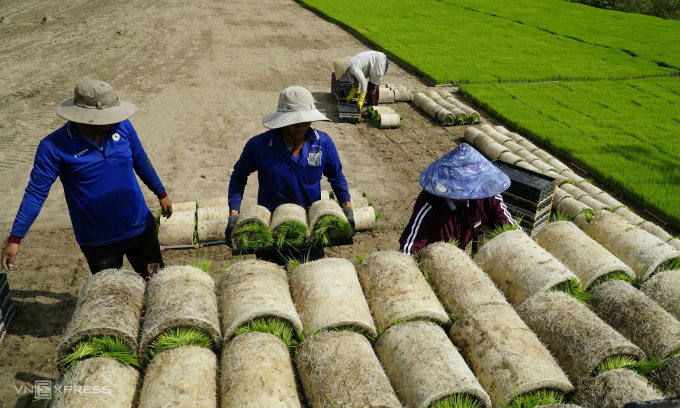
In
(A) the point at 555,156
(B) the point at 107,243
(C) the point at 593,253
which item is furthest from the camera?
(A) the point at 555,156

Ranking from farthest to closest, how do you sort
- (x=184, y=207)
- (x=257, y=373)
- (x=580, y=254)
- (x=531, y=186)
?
(x=184, y=207), (x=531, y=186), (x=580, y=254), (x=257, y=373)

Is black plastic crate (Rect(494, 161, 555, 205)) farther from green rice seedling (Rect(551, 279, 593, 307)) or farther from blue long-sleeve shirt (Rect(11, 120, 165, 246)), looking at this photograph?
blue long-sleeve shirt (Rect(11, 120, 165, 246))

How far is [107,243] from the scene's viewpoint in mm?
5207

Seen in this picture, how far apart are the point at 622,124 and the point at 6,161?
14458 millimetres

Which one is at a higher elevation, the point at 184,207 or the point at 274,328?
the point at 274,328

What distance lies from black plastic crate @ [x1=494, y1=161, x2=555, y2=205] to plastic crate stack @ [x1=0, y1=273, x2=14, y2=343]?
6.70 m

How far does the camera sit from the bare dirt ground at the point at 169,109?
7.16m

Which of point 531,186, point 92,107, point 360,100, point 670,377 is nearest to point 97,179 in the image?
point 92,107

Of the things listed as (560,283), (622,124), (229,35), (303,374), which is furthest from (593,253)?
(229,35)

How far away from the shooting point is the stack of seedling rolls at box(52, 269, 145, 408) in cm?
318

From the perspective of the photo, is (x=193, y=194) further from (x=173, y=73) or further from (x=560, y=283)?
(x=173, y=73)

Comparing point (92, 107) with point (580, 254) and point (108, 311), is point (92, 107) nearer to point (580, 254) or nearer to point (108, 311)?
point (108, 311)

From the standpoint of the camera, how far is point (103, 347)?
137 inches

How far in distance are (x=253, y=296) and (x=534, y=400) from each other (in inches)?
82.3
